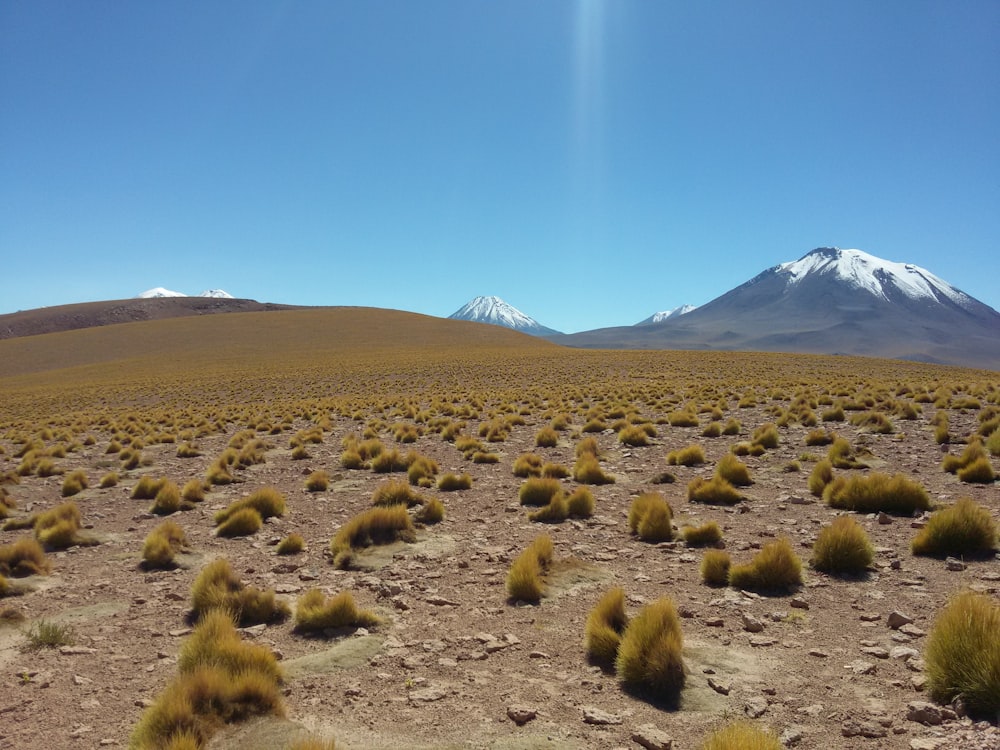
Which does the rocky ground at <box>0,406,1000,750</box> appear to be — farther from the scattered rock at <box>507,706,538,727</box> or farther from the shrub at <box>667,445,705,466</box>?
the shrub at <box>667,445,705,466</box>

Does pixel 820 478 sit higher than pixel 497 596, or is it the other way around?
pixel 820 478

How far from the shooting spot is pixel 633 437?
48.9 feet

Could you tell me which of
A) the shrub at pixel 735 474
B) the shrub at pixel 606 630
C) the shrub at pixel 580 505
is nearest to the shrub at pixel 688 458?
the shrub at pixel 735 474

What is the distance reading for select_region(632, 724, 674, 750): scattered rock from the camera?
3381 mm

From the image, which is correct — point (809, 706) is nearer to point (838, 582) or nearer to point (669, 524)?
point (838, 582)

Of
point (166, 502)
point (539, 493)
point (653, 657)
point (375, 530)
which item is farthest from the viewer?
point (166, 502)

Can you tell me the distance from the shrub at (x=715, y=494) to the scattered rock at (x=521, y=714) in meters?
6.08

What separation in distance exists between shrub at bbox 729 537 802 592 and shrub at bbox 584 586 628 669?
5.07 feet

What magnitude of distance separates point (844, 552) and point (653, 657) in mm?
3063

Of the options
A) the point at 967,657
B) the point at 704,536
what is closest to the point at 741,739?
the point at 967,657

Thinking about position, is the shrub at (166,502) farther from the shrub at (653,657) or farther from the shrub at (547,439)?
the shrub at (653,657)

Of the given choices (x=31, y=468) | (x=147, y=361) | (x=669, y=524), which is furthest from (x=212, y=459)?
(x=147, y=361)

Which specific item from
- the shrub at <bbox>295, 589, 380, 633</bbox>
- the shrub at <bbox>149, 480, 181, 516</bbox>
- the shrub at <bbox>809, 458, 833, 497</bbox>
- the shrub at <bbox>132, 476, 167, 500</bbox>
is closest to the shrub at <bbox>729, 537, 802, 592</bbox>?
the shrub at <bbox>295, 589, 380, 633</bbox>

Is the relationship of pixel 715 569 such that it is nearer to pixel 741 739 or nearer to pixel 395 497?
pixel 741 739
